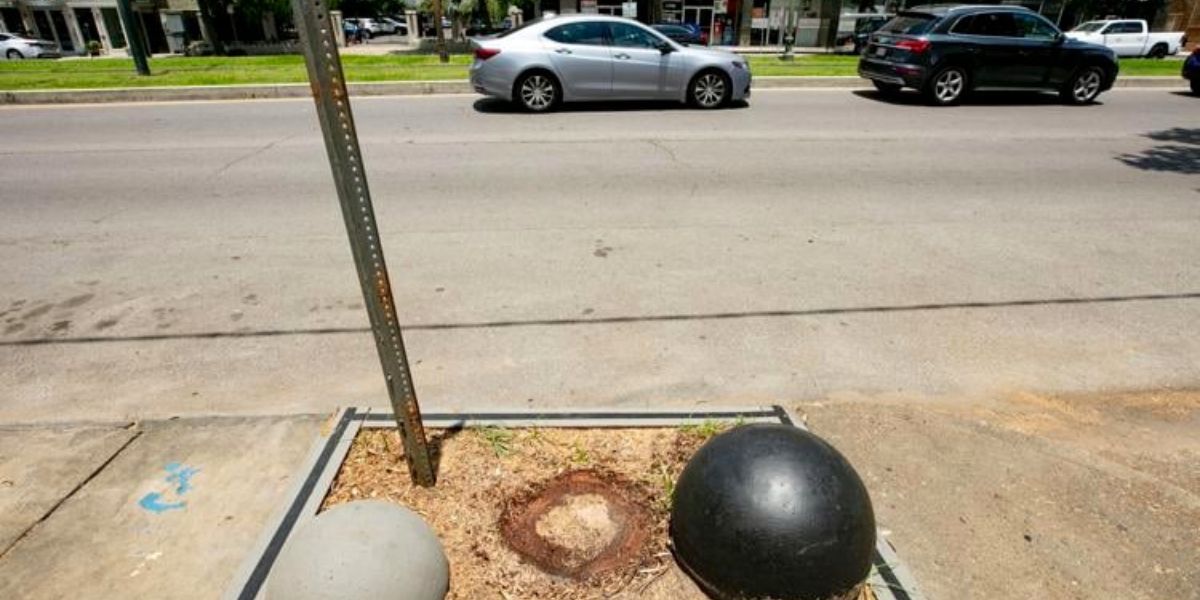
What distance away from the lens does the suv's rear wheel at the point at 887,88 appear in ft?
42.0

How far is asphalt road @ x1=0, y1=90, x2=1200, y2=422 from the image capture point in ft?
12.5

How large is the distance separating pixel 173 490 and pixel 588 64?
9.67 metres

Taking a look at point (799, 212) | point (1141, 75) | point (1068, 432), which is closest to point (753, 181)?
point (799, 212)


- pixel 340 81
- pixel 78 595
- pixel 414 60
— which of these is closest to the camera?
pixel 340 81

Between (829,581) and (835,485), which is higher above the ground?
(835,485)

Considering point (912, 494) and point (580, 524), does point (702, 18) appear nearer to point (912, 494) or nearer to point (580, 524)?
point (912, 494)

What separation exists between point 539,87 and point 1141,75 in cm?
1588

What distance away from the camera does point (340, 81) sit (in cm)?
208

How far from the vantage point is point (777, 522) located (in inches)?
83.4

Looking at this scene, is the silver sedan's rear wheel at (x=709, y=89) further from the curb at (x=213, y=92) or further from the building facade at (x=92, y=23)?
the building facade at (x=92, y=23)

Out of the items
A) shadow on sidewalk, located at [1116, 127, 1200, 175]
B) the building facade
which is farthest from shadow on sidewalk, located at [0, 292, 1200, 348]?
the building facade

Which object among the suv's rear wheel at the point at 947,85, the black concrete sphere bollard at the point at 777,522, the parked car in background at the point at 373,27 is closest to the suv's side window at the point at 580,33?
the suv's rear wheel at the point at 947,85

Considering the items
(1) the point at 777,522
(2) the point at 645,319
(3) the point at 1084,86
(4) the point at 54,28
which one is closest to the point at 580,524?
(1) the point at 777,522

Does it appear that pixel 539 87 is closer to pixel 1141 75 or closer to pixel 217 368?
pixel 217 368
